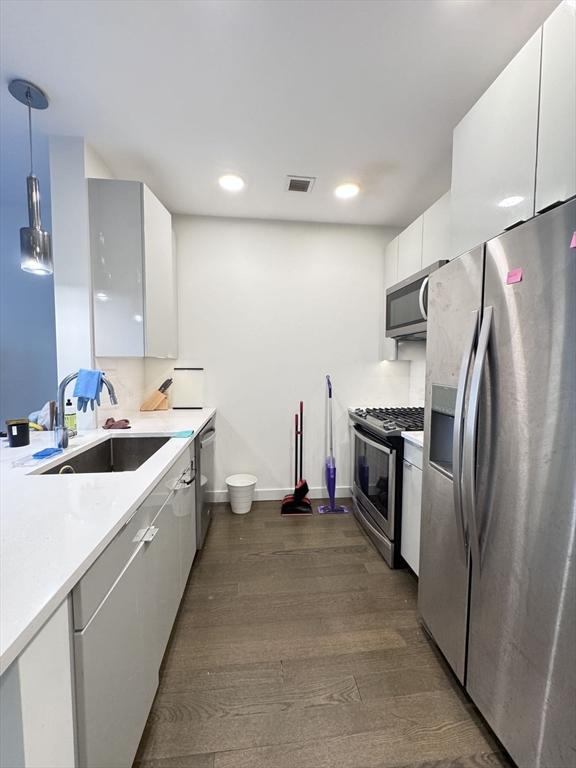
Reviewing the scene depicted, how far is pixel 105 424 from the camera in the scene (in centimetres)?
206

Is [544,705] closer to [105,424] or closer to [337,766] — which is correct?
[337,766]

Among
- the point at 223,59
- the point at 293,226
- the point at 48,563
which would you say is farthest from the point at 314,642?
the point at 293,226

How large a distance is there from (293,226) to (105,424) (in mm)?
2357

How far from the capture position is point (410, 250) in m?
2.48

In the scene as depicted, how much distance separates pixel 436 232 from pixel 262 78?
52.6 inches

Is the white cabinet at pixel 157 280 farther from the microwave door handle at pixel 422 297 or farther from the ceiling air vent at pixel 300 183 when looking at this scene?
the microwave door handle at pixel 422 297

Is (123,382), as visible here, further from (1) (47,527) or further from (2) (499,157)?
(2) (499,157)

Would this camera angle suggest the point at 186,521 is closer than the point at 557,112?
No

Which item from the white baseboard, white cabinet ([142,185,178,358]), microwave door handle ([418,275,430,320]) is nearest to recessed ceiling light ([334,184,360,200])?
microwave door handle ([418,275,430,320])

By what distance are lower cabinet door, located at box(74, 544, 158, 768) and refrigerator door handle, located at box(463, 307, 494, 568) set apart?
1.15m

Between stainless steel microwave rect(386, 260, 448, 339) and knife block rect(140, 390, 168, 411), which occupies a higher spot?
stainless steel microwave rect(386, 260, 448, 339)

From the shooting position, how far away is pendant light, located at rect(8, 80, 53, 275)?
1569 millimetres

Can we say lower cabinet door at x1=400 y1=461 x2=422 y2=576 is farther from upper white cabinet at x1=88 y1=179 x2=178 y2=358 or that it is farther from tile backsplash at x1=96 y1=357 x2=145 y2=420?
tile backsplash at x1=96 y1=357 x2=145 y2=420

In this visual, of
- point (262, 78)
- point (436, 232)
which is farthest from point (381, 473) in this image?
point (262, 78)
